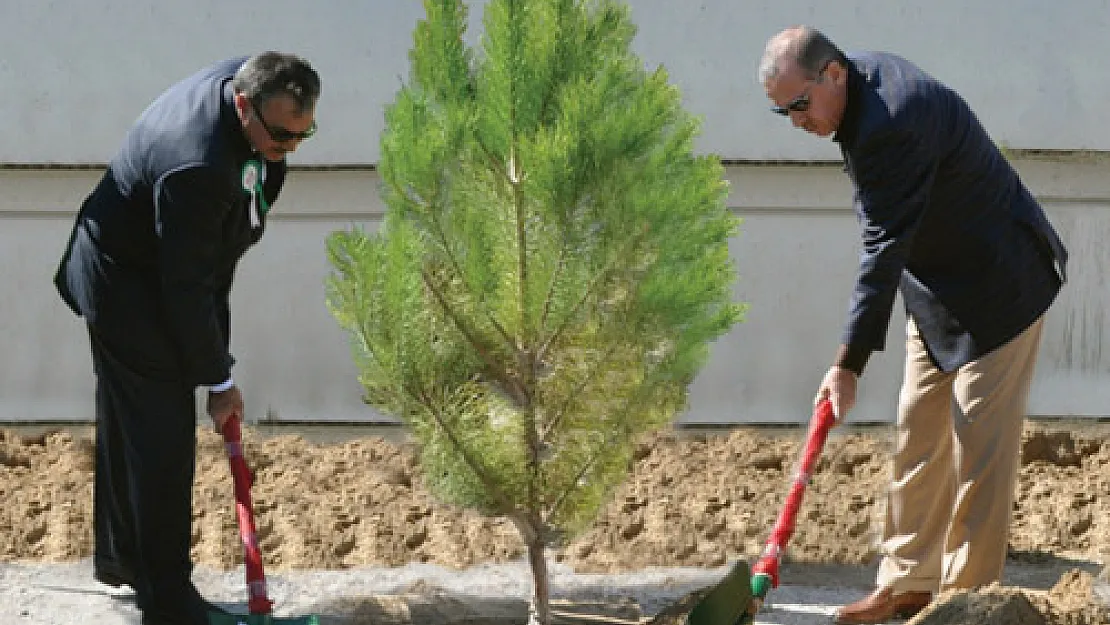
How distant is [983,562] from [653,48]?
8.56 feet

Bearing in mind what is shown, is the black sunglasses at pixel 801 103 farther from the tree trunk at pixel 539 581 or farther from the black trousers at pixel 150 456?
the black trousers at pixel 150 456

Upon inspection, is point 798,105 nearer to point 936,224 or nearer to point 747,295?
point 936,224

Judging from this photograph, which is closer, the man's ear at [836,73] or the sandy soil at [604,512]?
the man's ear at [836,73]

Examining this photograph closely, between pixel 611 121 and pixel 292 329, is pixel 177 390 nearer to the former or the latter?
pixel 611 121

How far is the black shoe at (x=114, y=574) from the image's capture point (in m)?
4.90

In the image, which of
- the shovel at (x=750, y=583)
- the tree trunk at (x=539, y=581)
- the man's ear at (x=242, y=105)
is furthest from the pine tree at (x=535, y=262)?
the shovel at (x=750, y=583)

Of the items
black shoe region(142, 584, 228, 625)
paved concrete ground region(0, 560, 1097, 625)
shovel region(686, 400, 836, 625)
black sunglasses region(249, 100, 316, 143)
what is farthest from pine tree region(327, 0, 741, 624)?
black shoe region(142, 584, 228, 625)

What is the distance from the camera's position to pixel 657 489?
6023 millimetres

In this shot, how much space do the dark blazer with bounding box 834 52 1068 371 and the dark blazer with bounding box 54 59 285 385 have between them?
1.62 meters

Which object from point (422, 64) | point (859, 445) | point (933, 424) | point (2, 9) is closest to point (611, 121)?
point (422, 64)

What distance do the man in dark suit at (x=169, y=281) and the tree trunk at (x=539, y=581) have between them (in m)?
0.93

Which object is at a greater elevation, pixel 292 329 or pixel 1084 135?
pixel 1084 135

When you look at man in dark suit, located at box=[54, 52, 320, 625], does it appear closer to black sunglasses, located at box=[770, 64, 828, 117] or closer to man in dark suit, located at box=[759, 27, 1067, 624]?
black sunglasses, located at box=[770, 64, 828, 117]

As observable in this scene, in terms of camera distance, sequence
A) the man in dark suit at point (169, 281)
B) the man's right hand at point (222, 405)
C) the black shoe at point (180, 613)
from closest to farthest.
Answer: the man in dark suit at point (169, 281)
the man's right hand at point (222, 405)
the black shoe at point (180, 613)
